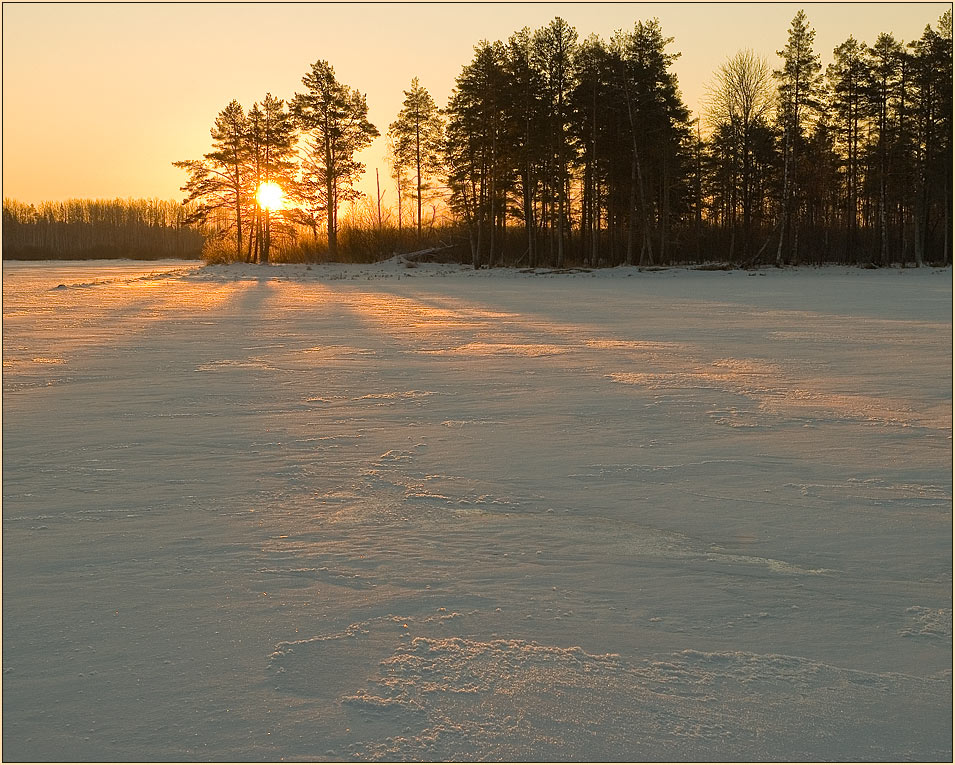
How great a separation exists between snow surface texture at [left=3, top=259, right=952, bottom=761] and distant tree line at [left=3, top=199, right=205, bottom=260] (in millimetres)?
96631

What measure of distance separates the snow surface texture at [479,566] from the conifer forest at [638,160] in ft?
106

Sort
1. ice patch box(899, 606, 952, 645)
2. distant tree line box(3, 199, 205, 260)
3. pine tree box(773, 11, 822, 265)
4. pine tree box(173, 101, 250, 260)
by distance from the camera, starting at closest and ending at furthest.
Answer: ice patch box(899, 606, 952, 645) → pine tree box(773, 11, 822, 265) → pine tree box(173, 101, 250, 260) → distant tree line box(3, 199, 205, 260)

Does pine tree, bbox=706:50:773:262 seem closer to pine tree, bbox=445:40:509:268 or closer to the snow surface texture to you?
pine tree, bbox=445:40:509:268

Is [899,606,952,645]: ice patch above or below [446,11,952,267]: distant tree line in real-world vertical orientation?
below

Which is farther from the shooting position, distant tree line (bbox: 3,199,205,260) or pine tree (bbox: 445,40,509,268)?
distant tree line (bbox: 3,199,205,260)

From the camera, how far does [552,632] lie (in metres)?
2.89

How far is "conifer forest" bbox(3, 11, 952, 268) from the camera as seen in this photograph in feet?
128

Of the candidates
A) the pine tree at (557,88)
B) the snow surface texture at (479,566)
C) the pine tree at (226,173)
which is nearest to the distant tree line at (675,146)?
the pine tree at (557,88)

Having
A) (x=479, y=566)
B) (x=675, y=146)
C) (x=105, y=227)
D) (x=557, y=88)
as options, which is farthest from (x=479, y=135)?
(x=105, y=227)

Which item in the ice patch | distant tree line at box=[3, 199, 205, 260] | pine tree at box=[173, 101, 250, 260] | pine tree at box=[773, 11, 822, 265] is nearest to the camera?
the ice patch

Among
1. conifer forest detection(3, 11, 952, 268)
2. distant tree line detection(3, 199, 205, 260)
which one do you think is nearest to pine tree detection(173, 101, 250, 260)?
conifer forest detection(3, 11, 952, 268)

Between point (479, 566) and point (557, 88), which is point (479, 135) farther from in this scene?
point (479, 566)

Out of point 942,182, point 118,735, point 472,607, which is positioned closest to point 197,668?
point 118,735

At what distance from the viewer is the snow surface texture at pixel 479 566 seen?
237 centimetres
